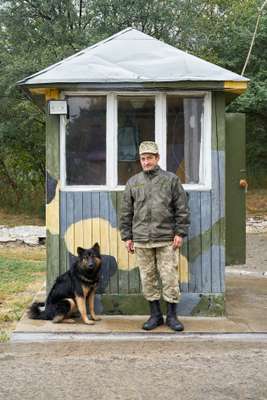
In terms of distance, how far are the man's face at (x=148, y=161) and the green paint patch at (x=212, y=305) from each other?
5.33 feet

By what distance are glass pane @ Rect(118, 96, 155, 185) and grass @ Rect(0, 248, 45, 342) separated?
6.45 ft

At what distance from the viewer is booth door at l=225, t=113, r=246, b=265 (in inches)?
320

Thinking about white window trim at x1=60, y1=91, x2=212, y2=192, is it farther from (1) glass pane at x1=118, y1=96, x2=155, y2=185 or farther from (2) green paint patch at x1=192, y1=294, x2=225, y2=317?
(2) green paint patch at x1=192, y1=294, x2=225, y2=317

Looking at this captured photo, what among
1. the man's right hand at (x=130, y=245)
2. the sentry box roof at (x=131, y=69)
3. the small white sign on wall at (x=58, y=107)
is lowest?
the man's right hand at (x=130, y=245)

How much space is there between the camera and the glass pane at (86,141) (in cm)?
727

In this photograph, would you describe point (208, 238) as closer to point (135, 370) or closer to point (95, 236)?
point (95, 236)

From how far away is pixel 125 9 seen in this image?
20266 millimetres

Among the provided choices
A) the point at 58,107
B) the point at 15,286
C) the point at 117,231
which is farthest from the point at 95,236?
the point at 15,286

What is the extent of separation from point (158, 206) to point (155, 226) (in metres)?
0.21

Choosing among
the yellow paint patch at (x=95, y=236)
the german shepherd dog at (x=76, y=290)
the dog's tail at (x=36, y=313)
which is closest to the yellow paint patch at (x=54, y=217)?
the yellow paint patch at (x=95, y=236)

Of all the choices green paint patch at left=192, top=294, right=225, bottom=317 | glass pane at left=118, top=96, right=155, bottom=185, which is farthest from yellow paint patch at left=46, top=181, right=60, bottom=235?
green paint patch at left=192, top=294, right=225, bottom=317

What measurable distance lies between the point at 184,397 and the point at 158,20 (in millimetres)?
17377

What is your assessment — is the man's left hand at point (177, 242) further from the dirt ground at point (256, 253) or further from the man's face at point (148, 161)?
the dirt ground at point (256, 253)

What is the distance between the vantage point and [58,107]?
7.12m
